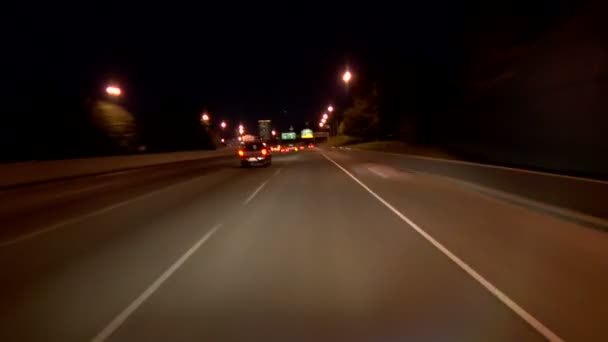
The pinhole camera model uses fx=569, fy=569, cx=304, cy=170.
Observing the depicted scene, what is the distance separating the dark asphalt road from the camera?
598cm

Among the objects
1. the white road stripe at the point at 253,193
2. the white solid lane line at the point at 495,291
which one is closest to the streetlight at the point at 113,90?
the white road stripe at the point at 253,193

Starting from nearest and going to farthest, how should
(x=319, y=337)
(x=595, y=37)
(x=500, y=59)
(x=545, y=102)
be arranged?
(x=319, y=337), (x=595, y=37), (x=545, y=102), (x=500, y=59)

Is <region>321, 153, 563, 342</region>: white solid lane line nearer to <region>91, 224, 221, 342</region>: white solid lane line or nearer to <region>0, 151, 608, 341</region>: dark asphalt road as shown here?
<region>0, 151, 608, 341</region>: dark asphalt road

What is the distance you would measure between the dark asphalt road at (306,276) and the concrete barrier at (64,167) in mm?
15008

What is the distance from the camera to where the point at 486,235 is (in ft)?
37.6

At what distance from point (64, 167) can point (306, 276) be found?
3122 centimetres

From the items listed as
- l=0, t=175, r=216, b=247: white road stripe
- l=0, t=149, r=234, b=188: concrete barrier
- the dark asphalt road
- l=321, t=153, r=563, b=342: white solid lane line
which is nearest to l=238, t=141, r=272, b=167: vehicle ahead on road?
l=0, t=149, r=234, b=188: concrete barrier

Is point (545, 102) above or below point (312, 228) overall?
above

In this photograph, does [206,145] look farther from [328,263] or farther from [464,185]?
[328,263]

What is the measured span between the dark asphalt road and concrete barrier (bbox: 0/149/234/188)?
15008 millimetres

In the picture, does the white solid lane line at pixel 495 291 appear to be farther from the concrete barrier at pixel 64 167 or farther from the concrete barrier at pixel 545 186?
the concrete barrier at pixel 64 167

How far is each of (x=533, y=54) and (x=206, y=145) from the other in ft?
251

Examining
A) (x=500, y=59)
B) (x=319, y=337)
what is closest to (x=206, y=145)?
(x=500, y=59)

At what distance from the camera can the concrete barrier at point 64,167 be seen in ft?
97.3
